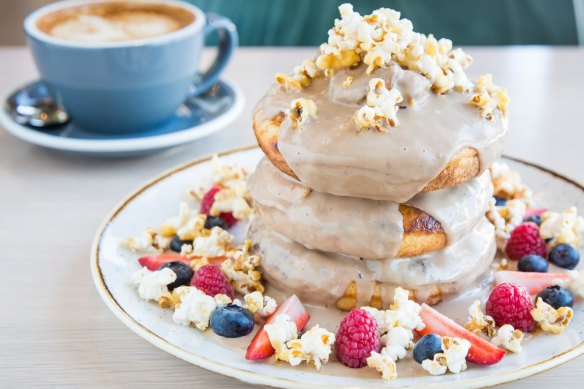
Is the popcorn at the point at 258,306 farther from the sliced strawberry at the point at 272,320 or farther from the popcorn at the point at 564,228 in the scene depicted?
the popcorn at the point at 564,228

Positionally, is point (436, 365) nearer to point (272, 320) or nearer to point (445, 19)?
point (272, 320)

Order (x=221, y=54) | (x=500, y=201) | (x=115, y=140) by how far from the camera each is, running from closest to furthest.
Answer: (x=500, y=201) < (x=115, y=140) < (x=221, y=54)

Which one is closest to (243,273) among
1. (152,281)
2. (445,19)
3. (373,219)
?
(152,281)

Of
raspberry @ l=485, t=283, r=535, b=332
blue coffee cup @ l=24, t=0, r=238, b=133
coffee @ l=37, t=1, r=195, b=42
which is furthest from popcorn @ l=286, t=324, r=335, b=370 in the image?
coffee @ l=37, t=1, r=195, b=42

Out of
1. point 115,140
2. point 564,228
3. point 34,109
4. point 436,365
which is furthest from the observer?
point 34,109

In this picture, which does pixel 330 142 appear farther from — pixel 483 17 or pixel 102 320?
pixel 483 17

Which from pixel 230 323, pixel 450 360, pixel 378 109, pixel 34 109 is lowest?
pixel 34 109

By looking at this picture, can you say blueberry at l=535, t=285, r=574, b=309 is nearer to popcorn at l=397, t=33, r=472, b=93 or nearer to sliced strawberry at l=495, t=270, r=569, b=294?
sliced strawberry at l=495, t=270, r=569, b=294

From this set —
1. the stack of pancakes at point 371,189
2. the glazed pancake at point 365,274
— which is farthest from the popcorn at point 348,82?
the glazed pancake at point 365,274
